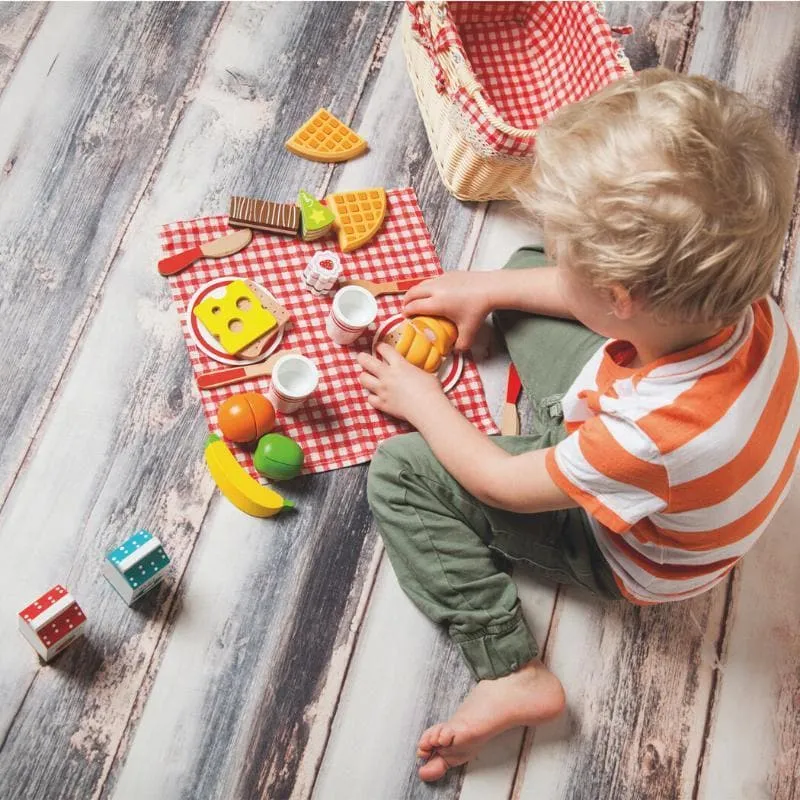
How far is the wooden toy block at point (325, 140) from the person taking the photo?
126 cm

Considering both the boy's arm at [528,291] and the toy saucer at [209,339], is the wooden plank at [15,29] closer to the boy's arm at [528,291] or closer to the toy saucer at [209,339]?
the toy saucer at [209,339]

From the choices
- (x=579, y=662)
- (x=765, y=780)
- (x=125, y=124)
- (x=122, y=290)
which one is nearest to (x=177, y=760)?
(x=579, y=662)

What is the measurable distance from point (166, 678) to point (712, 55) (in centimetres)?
129

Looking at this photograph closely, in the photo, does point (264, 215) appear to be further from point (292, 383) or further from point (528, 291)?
point (528, 291)

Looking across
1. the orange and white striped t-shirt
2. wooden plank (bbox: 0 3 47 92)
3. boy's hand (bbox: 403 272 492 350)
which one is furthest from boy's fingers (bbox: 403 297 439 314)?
wooden plank (bbox: 0 3 47 92)

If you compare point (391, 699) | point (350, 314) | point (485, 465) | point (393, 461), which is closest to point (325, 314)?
point (350, 314)

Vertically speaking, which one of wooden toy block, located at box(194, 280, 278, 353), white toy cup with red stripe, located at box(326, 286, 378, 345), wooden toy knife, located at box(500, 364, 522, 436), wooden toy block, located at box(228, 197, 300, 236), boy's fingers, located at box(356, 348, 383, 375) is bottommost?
wooden toy knife, located at box(500, 364, 522, 436)

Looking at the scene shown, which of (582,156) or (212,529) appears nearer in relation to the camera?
(582,156)

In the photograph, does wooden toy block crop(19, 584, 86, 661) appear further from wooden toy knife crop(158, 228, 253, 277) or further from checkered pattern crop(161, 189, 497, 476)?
wooden toy knife crop(158, 228, 253, 277)

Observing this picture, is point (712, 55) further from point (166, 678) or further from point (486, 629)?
point (166, 678)

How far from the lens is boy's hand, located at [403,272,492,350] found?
1.15m

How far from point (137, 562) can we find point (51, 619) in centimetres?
10

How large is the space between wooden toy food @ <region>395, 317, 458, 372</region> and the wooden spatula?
0.06 m

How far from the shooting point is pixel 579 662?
3.54ft
